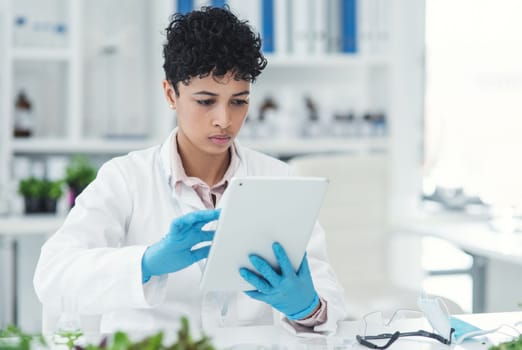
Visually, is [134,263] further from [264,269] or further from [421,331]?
[421,331]

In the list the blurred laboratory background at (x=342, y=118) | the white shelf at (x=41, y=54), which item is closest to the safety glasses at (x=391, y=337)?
the blurred laboratory background at (x=342, y=118)

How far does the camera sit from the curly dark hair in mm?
1488

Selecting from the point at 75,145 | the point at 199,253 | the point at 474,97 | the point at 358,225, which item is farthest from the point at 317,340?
the point at 474,97

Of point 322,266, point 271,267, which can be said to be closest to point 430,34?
point 322,266

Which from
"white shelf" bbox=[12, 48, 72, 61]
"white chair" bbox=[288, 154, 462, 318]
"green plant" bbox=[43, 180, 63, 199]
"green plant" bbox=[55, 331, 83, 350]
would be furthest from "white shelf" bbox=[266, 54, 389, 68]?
"green plant" bbox=[55, 331, 83, 350]

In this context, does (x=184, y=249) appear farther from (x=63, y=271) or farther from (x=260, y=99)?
(x=260, y=99)

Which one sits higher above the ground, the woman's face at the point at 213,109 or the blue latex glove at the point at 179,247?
the woman's face at the point at 213,109

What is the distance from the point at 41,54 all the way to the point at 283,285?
1917mm

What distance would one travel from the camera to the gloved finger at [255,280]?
127 centimetres

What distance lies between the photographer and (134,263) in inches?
52.9

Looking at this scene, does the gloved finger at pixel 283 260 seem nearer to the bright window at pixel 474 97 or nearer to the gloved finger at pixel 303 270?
the gloved finger at pixel 303 270

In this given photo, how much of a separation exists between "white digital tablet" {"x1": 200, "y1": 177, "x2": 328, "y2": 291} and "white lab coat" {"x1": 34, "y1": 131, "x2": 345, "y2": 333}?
6.9 inches

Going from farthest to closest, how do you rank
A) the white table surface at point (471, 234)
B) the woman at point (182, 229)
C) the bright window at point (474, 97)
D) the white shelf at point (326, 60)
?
the bright window at point (474, 97), the white shelf at point (326, 60), the white table surface at point (471, 234), the woman at point (182, 229)

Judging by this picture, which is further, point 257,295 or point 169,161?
point 169,161
